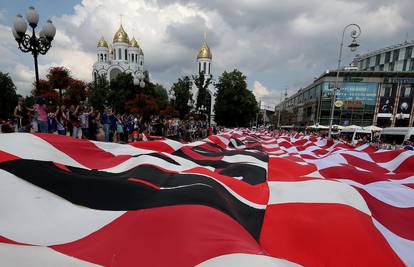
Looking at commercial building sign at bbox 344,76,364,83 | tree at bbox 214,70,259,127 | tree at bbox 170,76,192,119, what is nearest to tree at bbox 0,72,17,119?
tree at bbox 170,76,192,119

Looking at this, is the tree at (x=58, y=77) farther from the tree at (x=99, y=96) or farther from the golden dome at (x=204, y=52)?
the golden dome at (x=204, y=52)

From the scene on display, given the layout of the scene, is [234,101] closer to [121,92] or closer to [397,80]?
[121,92]

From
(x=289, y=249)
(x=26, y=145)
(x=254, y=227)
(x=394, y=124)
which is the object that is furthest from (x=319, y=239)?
(x=394, y=124)

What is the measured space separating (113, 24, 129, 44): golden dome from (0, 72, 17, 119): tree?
36.1 meters

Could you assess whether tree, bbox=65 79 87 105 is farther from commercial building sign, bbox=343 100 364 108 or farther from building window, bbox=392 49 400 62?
building window, bbox=392 49 400 62

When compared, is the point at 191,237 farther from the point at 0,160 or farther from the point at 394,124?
the point at 394,124

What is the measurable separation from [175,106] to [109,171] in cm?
3933

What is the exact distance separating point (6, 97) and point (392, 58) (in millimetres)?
92399

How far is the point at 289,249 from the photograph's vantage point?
1650mm

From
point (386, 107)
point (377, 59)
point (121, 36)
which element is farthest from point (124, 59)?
point (377, 59)

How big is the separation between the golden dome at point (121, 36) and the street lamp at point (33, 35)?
6628 cm

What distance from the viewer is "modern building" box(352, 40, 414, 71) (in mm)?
58425

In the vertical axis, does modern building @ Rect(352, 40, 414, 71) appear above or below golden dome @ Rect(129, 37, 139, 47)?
below

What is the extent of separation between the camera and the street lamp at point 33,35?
6863mm
